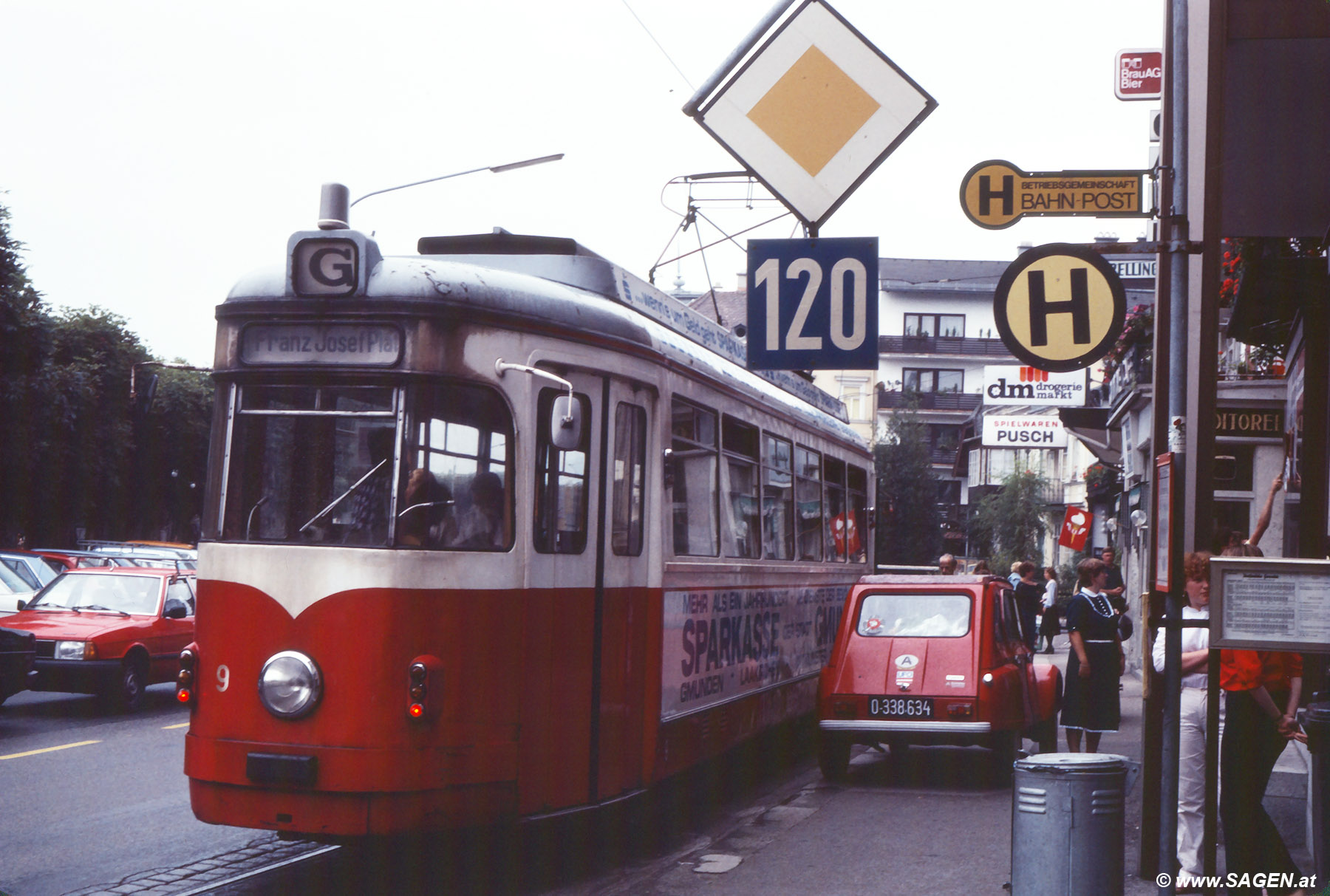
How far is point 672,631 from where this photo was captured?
9.40 meters

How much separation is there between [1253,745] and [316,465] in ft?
15.4

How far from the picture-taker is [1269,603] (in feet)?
20.1

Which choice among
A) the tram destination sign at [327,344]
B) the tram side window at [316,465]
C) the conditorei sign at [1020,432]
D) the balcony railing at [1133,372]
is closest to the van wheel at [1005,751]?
the tram side window at [316,465]

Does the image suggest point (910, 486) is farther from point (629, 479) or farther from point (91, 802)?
point (629, 479)

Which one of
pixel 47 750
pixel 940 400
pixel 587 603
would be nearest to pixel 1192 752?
pixel 587 603

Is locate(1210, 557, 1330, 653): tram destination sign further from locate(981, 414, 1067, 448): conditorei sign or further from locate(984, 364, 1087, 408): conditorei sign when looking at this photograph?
locate(981, 414, 1067, 448): conditorei sign

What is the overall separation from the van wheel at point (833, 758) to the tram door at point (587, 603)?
3623 mm

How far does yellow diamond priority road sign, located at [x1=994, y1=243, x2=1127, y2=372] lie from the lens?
296 inches

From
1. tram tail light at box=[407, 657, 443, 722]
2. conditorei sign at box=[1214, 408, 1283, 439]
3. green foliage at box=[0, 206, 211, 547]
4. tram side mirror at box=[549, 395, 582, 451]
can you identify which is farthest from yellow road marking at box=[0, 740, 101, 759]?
green foliage at box=[0, 206, 211, 547]

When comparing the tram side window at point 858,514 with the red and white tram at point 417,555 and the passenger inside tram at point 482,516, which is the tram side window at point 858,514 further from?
the passenger inside tram at point 482,516

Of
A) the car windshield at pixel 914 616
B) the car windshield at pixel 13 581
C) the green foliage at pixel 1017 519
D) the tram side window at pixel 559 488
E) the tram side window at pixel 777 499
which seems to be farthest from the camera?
the green foliage at pixel 1017 519

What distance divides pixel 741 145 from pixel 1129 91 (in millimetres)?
6504

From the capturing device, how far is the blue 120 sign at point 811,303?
8617mm

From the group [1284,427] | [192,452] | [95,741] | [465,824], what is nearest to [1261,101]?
[1284,427]
